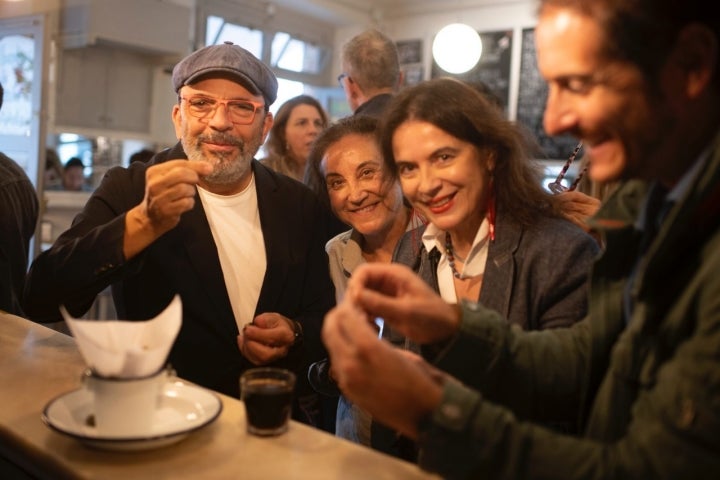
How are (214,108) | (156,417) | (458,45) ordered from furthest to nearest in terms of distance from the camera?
(458,45)
(214,108)
(156,417)

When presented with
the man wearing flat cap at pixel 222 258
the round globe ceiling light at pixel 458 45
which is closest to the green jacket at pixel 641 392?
the man wearing flat cap at pixel 222 258

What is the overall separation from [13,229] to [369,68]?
1.84 metres

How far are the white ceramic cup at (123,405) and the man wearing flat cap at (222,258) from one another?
0.70 metres

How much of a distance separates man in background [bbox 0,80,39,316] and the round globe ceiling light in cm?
419

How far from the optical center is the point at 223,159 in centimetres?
209

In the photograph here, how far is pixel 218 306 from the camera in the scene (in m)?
1.97

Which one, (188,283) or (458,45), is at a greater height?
(458,45)

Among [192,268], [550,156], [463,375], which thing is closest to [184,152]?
[192,268]

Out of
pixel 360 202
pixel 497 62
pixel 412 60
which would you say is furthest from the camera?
pixel 412 60

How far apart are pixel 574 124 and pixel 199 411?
2.77 ft

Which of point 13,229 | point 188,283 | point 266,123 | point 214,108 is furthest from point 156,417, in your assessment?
point 13,229

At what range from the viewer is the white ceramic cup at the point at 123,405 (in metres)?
1.10

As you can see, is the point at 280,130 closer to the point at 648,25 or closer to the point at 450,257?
the point at 450,257

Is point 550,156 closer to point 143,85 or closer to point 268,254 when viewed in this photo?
point 143,85
